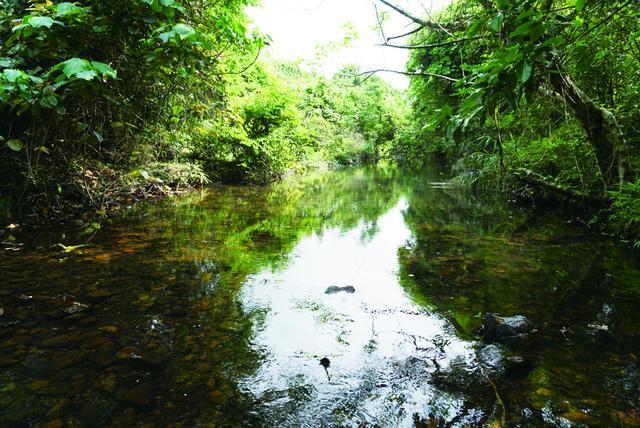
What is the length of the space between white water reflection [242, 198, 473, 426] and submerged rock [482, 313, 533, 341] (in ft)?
0.82

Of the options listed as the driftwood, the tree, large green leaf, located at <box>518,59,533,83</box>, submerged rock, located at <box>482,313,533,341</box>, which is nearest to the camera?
large green leaf, located at <box>518,59,533,83</box>

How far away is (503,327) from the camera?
2660 millimetres

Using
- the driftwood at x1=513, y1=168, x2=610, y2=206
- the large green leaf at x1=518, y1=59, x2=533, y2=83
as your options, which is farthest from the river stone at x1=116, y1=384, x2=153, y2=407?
the driftwood at x1=513, y1=168, x2=610, y2=206

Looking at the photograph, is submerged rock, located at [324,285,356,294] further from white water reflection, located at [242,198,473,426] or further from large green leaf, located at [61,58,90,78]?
large green leaf, located at [61,58,90,78]

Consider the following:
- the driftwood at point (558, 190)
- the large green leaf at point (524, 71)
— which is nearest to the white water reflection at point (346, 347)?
the large green leaf at point (524, 71)

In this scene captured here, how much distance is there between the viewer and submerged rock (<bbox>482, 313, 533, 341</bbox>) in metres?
2.63

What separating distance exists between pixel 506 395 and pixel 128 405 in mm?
1956

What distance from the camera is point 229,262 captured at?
434cm

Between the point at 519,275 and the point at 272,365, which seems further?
the point at 519,275

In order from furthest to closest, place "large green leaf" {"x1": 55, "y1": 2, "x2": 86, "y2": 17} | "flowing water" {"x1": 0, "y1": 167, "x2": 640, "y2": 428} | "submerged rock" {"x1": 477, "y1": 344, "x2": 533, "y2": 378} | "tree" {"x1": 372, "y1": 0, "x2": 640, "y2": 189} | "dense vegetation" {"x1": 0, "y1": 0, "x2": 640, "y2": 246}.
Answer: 1. "large green leaf" {"x1": 55, "y1": 2, "x2": 86, "y2": 17}
2. "dense vegetation" {"x1": 0, "y1": 0, "x2": 640, "y2": 246}
3. "submerged rock" {"x1": 477, "y1": 344, "x2": 533, "y2": 378}
4. "flowing water" {"x1": 0, "y1": 167, "x2": 640, "y2": 428}
5. "tree" {"x1": 372, "y1": 0, "x2": 640, "y2": 189}

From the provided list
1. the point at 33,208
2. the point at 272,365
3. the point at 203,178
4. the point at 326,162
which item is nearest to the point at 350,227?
the point at 272,365

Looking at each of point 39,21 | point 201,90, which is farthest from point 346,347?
point 201,90

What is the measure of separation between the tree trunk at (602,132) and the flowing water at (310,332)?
3.38 feet

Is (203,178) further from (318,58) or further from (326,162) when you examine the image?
(326,162)
